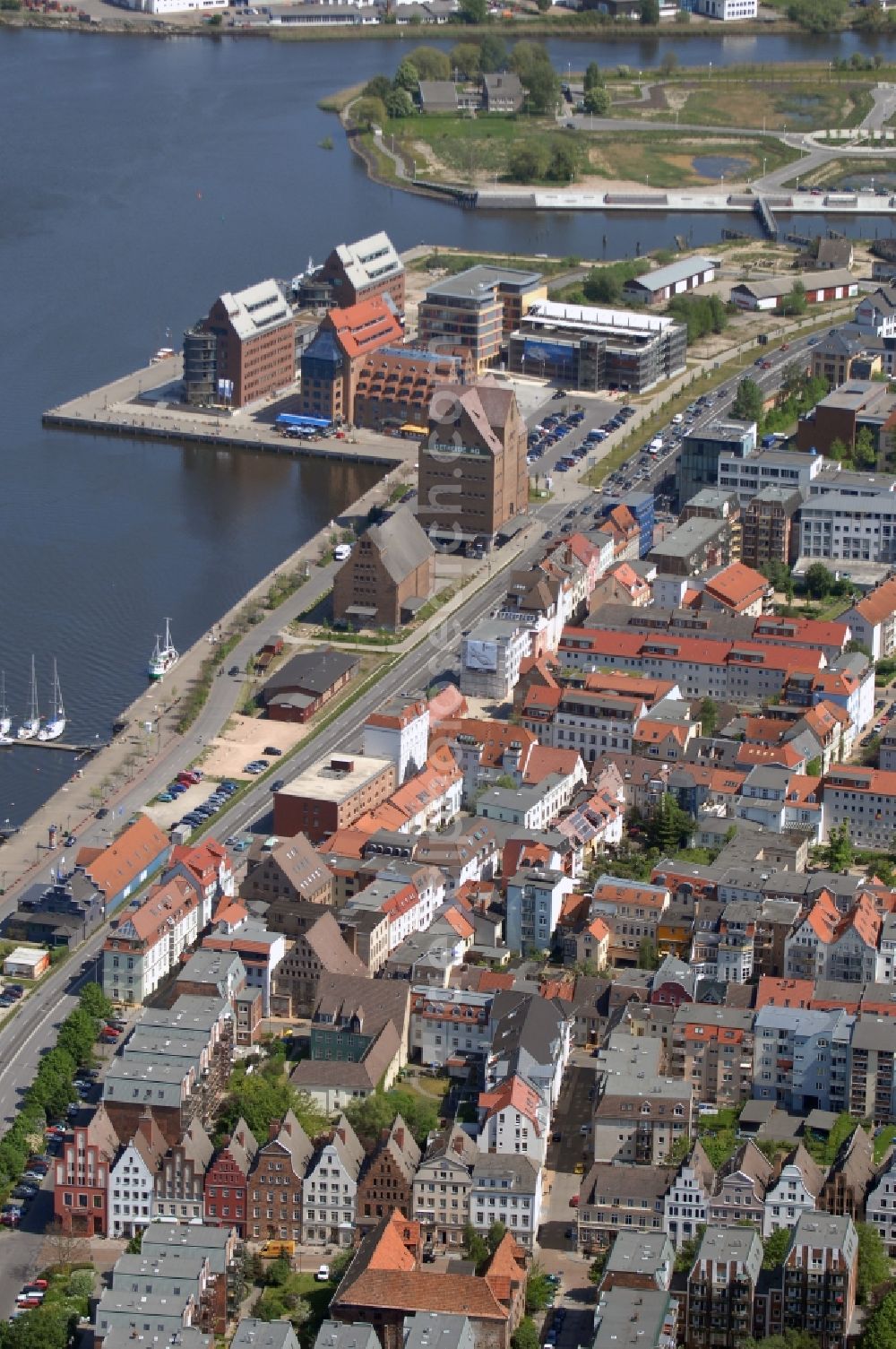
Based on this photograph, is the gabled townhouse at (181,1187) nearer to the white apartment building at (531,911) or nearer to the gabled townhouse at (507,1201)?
the gabled townhouse at (507,1201)

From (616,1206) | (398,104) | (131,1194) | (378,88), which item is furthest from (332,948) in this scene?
(378,88)

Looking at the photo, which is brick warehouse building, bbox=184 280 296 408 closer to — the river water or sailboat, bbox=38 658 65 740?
the river water

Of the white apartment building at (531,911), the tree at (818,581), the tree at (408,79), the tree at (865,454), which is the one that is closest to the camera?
the white apartment building at (531,911)

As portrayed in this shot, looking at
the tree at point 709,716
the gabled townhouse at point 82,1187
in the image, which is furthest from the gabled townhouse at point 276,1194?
the tree at point 709,716

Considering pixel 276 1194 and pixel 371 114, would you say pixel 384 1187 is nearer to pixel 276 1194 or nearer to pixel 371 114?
pixel 276 1194

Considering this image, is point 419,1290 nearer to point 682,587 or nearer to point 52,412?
point 682,587

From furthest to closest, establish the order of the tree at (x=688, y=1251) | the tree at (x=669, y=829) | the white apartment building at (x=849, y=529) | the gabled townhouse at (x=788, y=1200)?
the white apartment building at (x=849, y=529) < the tree at (x=669, y=829) < the gabled townhouse at (x=788, y=1200) < the tree at (x=688, y=1251)

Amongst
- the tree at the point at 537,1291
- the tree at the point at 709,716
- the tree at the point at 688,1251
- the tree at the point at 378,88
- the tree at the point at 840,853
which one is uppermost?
the tree at the point at 378,88
